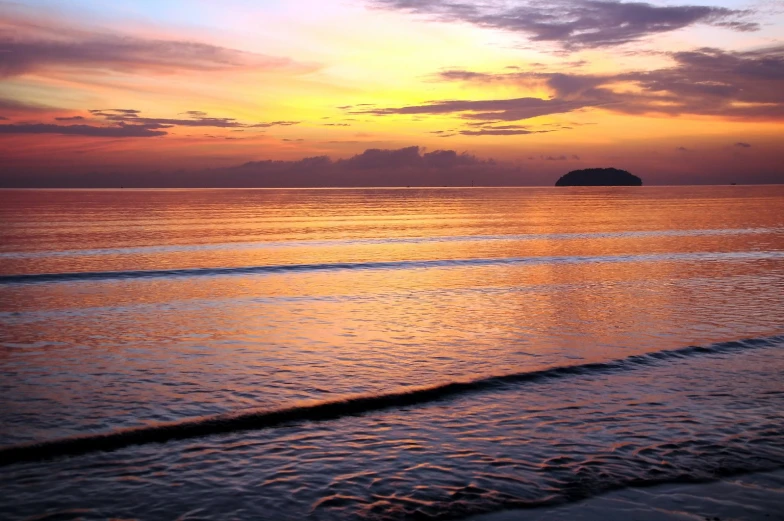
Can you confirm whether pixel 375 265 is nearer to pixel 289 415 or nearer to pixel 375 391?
pixel 375 391

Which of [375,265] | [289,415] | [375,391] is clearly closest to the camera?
[289,415]

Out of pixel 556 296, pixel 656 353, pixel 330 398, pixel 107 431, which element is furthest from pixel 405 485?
pixel 556 296

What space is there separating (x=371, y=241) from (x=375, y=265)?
12.9m

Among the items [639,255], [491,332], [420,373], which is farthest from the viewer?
[639,255]

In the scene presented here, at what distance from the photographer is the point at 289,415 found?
1025 cm

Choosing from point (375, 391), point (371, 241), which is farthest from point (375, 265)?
point (375, 391)

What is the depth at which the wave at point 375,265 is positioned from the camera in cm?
2861

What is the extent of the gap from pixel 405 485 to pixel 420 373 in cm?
508

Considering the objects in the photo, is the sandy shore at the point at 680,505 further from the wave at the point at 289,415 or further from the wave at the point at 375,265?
the wave at the point at 375,265

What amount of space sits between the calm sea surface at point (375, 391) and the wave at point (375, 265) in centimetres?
84

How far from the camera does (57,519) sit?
677 centimetres

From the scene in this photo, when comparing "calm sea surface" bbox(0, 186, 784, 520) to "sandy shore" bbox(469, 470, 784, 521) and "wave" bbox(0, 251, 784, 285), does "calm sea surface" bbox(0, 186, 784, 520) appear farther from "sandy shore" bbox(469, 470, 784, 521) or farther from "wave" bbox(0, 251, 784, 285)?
"wave" bbox(0, 251, 784, 285)

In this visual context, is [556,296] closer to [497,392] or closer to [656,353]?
[656,353]

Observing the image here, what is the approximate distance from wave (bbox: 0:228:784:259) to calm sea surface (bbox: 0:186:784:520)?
10.1 meters
